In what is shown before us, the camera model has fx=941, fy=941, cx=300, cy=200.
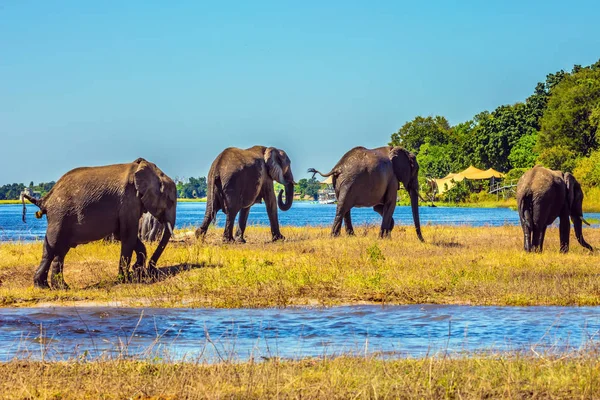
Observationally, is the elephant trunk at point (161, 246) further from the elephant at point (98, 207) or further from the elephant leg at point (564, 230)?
the elephant leg at point (564, 230)

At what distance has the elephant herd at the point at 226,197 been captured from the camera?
53.7 ft

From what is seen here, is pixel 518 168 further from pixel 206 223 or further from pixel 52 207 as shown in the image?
pixel 52 207

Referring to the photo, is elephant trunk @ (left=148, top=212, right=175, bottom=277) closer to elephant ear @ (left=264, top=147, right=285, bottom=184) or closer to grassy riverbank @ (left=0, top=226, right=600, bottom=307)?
grassy riverbank @ (left=0, top=226, right=600, bottom=307)

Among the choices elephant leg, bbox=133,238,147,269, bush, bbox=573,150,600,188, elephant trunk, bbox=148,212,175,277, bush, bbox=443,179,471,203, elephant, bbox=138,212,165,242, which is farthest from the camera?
bush, bbox=443,179,471,203

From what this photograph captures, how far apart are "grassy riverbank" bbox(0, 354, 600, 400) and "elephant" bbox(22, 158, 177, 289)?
23.4 ft

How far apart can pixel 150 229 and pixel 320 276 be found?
917cm

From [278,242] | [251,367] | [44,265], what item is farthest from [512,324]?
[278,242]

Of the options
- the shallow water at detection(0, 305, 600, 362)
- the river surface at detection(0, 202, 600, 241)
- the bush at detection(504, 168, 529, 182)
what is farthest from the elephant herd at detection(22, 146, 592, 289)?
the bush at detection(504, 168, 529, 182)

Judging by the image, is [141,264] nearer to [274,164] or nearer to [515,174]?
[274,164]

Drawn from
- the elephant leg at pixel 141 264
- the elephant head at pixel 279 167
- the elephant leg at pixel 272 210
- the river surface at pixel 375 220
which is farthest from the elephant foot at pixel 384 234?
the elephant leg at pixel 141 264

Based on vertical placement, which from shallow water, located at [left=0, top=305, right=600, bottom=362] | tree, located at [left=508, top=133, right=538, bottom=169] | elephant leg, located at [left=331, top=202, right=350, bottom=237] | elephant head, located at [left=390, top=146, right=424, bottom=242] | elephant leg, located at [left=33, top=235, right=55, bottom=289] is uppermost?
tree, located at [left=508, top=133, right=538, bottom=169]

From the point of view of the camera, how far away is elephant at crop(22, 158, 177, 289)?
16266mm

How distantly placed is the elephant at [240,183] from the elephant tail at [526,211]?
654cm

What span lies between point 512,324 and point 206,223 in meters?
12.5
